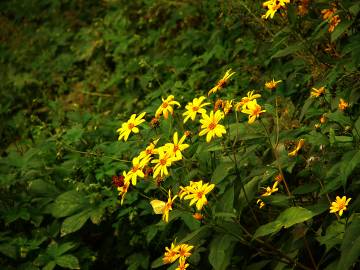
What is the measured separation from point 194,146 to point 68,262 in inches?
40.7

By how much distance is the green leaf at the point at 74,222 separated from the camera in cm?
284

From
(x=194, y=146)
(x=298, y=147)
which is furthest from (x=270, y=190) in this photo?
(x=194, y=146)

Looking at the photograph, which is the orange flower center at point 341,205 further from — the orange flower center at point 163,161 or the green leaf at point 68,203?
the green leaf at point 68,203

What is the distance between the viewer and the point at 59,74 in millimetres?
5539

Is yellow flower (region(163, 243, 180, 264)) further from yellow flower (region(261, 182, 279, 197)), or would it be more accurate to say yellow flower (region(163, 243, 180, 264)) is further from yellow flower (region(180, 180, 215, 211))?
yellow flower (region(261, 182, 279, 197))

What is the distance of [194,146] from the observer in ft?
7.98

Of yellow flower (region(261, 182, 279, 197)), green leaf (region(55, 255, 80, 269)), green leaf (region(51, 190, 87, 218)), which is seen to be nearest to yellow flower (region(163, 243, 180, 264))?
yellow flower (region(261, 182, 279, 197))

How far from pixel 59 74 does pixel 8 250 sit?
3.06m

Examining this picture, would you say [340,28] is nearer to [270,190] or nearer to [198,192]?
[270,190]

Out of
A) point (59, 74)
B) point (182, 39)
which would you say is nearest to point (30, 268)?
point (182, 39)

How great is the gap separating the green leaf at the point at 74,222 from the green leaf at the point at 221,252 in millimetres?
1140

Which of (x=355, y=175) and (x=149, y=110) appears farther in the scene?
(x=149, y=110)

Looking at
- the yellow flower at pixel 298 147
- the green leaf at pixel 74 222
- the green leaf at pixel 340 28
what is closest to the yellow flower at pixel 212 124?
the yellow flower at pixel 298 147

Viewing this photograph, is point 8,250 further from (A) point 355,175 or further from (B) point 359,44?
(B) point 359,44
